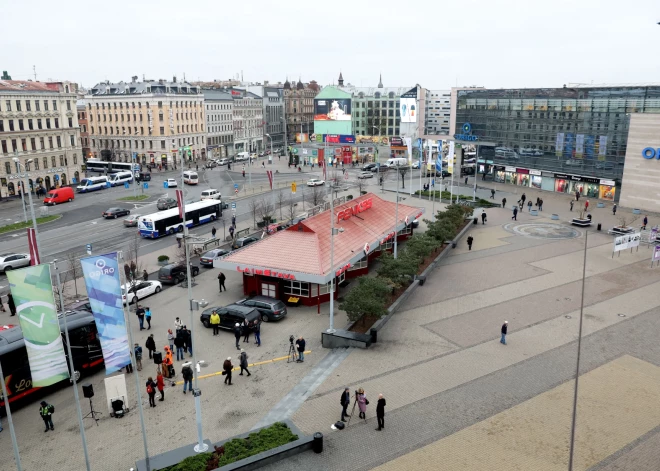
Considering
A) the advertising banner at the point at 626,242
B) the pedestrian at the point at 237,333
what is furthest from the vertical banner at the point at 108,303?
the advertising banner at the point at 626,242

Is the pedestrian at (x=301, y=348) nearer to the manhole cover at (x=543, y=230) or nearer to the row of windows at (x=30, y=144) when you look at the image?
the manhole cover at (x=543, y=230)

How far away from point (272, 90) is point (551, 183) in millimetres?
87985

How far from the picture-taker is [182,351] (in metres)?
26.1

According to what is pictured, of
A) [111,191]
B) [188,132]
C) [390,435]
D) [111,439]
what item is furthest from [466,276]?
[188,132]

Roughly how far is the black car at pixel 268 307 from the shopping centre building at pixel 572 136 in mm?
48786

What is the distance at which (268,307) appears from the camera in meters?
30.0

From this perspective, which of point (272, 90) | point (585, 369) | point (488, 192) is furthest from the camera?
point (272, 90)

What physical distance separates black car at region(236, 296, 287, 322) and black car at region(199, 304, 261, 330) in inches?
43.0

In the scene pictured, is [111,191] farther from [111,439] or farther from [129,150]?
[111,439]

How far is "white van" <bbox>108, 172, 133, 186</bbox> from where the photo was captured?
270ft

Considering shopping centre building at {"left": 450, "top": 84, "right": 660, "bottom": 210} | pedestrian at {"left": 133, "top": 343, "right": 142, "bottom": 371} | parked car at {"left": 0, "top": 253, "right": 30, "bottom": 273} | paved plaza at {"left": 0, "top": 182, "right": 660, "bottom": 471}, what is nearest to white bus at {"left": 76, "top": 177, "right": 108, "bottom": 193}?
parked car at {"left": 0, "top": 253, "right": 30, "bottom": 273}

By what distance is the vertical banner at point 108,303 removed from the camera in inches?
608

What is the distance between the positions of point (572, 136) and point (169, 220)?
52026mm

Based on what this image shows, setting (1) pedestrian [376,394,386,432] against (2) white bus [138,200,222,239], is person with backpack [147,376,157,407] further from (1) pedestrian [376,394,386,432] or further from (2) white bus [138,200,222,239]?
(2) white bus [138,200,222,239]
